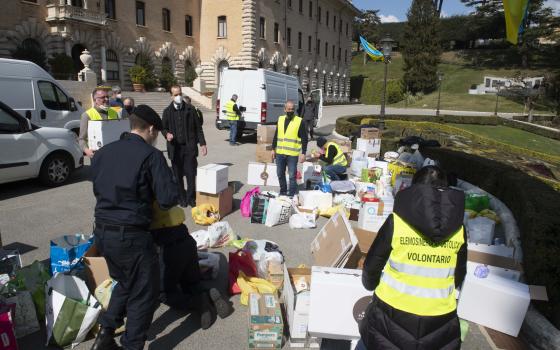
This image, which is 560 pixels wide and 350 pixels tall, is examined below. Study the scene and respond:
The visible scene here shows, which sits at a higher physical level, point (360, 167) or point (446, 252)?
point (446, 252)

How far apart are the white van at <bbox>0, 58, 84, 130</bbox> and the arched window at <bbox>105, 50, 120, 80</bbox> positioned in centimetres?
1897

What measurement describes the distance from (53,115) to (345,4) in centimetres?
5149

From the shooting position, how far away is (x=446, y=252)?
2266 millimetres

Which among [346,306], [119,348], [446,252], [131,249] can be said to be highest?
[446,252]

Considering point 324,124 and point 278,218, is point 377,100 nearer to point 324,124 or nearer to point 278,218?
point 324,124

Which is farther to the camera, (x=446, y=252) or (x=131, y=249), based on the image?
(x=131, y=249)

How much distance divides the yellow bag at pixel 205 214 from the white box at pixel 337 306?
349cm

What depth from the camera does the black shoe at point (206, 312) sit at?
3654mm

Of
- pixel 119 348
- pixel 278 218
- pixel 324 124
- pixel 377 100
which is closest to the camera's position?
pixel 119 348

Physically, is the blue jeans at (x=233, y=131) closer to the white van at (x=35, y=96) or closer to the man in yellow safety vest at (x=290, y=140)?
the white van at (x=35, y=96)

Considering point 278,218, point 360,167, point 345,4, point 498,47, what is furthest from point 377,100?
point 278,218

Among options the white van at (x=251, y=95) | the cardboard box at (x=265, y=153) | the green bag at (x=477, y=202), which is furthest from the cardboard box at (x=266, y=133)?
the green bag at (x=477, y=202)

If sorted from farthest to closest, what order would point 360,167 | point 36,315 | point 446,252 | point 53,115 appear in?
point 53,115 → point 360,167 → point 36,315 → point 446,252

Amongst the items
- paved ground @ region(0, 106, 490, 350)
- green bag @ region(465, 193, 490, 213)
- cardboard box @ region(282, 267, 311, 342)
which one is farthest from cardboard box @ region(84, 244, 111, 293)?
green bag @ region(465, 193, 490, 213)
